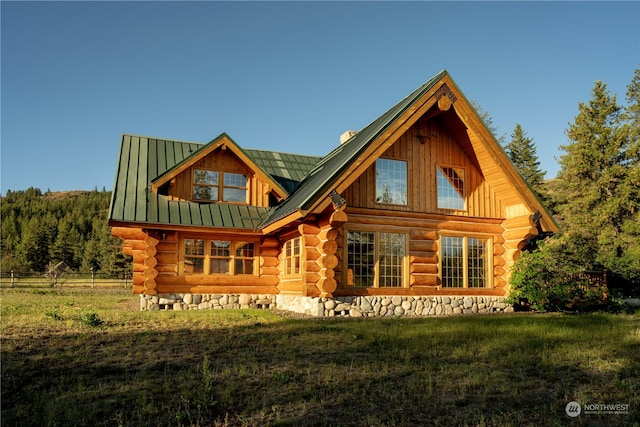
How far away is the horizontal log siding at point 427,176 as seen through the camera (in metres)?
18.0

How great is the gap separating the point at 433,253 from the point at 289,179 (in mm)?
7483

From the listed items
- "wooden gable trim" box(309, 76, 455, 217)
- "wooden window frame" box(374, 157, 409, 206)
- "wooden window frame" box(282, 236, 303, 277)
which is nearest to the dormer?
"wooden window frame" box(282, 236, 303, 277)

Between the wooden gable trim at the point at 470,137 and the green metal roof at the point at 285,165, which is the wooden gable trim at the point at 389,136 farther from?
the green metal roof at the point at 285,165

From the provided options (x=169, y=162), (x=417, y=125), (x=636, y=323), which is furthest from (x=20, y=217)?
(x=636, y=323)

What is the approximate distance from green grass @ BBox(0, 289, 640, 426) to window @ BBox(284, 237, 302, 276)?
4.90 m

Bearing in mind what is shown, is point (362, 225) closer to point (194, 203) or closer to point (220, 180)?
point (220, 180)

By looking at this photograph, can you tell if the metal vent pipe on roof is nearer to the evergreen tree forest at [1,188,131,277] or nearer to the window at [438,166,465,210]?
the window at [438,166,465,210]

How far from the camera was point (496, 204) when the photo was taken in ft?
65.7

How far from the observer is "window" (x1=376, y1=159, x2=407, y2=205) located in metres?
18.3

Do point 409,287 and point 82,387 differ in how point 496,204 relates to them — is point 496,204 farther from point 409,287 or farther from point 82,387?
point 82,387

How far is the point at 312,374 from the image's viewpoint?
804 centimetres
